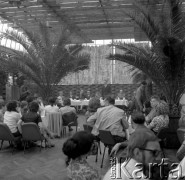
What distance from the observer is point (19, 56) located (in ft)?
31.2

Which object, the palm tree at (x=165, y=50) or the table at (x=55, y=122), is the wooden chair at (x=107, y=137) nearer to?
the palm tree at (x=165, y=50)

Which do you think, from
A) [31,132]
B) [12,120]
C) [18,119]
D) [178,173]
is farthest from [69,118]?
[178,173]

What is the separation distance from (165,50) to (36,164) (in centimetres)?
347

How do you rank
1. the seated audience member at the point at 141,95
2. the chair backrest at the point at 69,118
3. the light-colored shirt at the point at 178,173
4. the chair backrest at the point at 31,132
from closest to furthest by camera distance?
the light-colored shirt at the point at 178,173 < the chair backrest at the point at 31,132 < the chair backrest at the point at 69,118 < the seated audience member at the point at 141,95

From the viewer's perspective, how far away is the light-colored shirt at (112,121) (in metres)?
4.98

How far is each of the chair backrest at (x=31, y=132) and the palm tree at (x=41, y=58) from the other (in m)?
4.03

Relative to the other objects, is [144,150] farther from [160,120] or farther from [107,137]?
[160,120]

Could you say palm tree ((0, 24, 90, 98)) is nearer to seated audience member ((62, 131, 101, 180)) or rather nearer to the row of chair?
the row of chair

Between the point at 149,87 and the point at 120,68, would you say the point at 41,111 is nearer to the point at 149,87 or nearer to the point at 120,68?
the point at 149,87

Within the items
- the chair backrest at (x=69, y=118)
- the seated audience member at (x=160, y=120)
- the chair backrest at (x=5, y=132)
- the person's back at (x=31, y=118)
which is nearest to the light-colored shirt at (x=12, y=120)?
the person's back at (x=31, y=118)

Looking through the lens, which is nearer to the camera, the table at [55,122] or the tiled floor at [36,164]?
the tiled floor at [36,164]

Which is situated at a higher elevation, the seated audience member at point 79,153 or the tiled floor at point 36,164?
the seated audience member at point 79,153

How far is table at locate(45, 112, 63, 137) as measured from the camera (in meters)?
7.70

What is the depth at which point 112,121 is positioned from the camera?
198 inches
